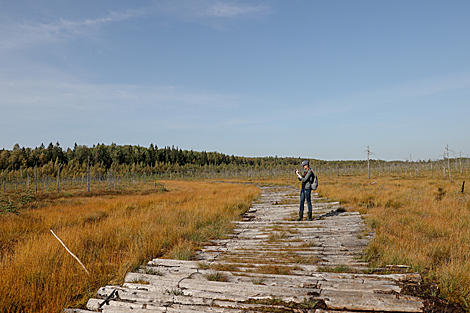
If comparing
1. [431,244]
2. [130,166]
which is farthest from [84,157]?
[431,244]

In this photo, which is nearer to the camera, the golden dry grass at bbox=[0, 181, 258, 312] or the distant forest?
the golden dry grass at bbox=[0, 181, 258, 312]

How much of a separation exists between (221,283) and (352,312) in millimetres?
1826

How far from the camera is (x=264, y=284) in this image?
12.6ft

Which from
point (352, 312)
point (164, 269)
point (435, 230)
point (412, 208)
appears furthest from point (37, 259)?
point (412, 208)

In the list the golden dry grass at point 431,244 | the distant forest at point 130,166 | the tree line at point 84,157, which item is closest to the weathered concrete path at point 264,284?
the golden dry grass at point 431,244

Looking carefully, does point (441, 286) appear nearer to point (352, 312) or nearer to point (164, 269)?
point (352, 312)

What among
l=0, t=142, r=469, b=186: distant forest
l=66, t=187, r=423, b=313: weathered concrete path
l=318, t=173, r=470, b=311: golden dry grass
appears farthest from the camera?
l=0, t=142, r=469, b=186: distant forest

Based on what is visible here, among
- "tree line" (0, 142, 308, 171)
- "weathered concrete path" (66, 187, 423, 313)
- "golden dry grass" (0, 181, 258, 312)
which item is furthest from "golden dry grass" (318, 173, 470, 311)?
"tree line" (0, 142, 308, 171)

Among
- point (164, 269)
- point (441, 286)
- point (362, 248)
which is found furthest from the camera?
point (362, 248)

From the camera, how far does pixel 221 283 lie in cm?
390

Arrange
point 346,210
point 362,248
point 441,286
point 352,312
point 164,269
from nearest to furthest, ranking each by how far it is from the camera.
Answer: point 352,312
point 441,286
point 164,269
point 362,248
point 346,210

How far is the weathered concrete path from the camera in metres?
3.30

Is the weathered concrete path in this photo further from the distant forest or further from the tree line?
the tree line

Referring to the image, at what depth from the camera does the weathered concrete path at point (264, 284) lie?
330cm
